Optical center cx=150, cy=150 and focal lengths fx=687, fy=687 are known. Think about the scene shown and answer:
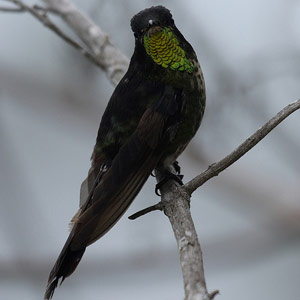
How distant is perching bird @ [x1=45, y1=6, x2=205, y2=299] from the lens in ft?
12.0

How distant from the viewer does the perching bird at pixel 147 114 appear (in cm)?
366

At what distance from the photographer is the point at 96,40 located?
5.00m

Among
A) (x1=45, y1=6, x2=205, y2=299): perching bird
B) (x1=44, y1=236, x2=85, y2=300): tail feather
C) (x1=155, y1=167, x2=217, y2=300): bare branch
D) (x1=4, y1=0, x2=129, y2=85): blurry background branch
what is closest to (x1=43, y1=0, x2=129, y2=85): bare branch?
(x1=4, y1=0, x2=129, y2=85): blurry background branch

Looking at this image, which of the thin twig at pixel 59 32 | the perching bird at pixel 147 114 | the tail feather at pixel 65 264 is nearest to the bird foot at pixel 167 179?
the perching bird at pixel 147 114

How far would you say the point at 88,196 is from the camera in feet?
12.4

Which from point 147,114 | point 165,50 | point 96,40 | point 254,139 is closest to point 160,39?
point 165,50

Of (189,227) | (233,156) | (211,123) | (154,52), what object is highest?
(211,123)

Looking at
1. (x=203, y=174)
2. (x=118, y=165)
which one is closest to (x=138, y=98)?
(x=118, y=165)

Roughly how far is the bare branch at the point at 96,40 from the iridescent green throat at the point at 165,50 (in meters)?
0.80

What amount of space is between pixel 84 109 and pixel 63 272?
320cm

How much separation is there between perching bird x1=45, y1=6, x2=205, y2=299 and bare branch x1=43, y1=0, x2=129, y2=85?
2.44 feet

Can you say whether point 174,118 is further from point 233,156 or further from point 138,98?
point 233,156

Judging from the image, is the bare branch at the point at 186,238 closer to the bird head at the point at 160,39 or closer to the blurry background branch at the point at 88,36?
the bird head at the point at 160,39

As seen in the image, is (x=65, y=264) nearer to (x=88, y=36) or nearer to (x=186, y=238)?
(x=186, y=238)
